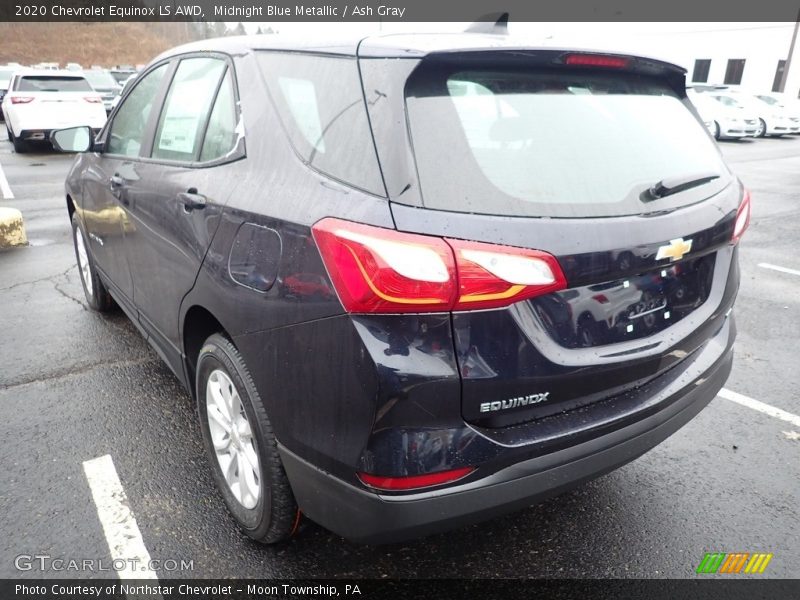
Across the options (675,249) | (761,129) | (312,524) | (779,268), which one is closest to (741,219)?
(675,249)

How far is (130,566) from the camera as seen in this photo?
220 centimetres

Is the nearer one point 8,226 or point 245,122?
point 245,122

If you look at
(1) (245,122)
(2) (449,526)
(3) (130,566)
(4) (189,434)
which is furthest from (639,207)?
(4) (189,434)

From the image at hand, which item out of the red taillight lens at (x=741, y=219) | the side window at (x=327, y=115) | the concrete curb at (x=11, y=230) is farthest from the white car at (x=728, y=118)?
the side window at (x=327, y=115)

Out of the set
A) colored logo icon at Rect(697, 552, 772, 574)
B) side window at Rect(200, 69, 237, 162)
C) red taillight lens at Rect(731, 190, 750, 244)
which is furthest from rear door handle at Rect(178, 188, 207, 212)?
colored logo icon at Rect(697, 552, 772, 574)

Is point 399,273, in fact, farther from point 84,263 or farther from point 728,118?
point 728,118

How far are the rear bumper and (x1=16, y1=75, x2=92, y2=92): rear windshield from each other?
15351 mm

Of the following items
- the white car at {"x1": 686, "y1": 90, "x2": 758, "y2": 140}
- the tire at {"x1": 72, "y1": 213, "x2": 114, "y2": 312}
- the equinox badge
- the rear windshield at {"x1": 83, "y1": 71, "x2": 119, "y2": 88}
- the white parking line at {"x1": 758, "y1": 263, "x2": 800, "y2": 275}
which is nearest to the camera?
the equinox badge

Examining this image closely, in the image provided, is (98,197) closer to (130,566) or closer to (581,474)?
(130,566)

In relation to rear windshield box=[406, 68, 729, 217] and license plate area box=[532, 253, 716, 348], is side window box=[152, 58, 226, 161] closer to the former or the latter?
rear windshield box=[406, 68, 729, 217]

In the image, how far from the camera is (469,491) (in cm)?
167

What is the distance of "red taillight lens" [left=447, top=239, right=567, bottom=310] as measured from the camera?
1.55 meters

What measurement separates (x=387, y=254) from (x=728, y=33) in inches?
1706

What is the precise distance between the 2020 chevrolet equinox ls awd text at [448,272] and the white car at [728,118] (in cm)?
2046
